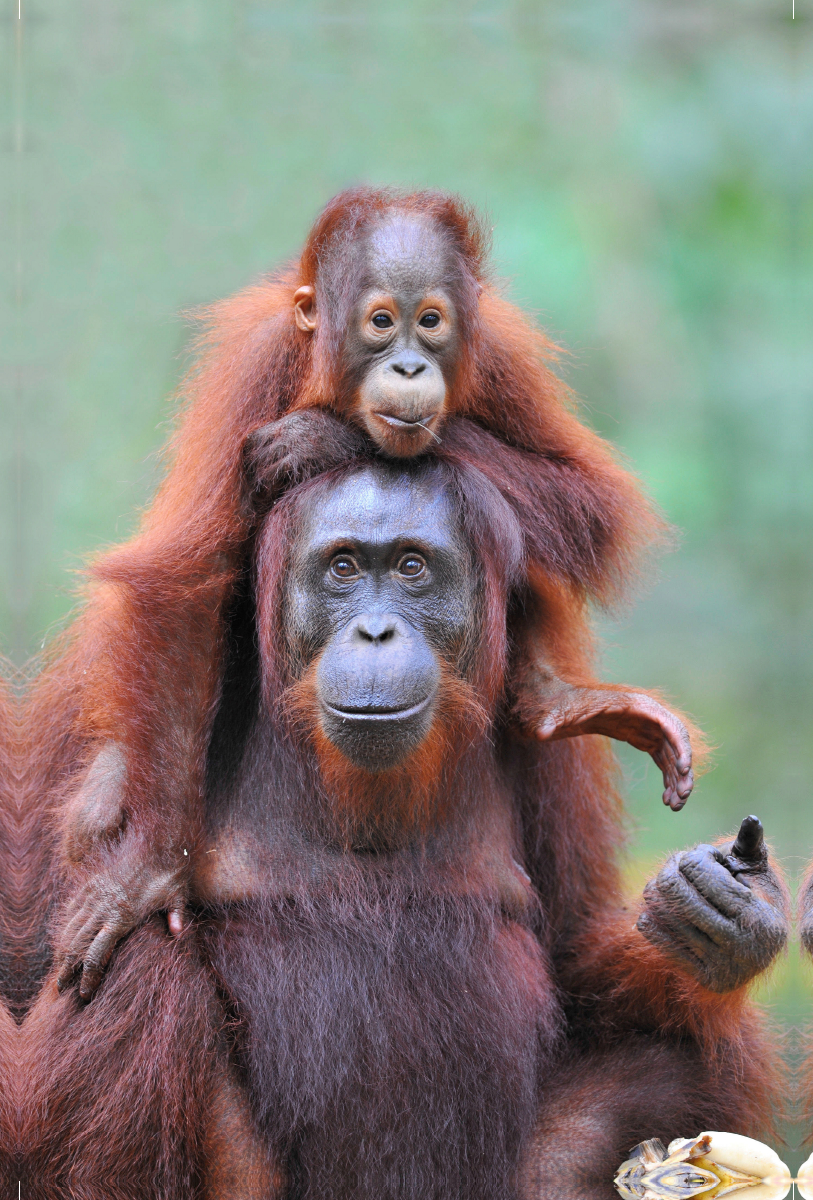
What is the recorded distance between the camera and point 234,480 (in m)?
2.10

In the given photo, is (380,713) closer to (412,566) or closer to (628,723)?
(412,566)

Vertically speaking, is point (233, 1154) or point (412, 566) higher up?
point (412, 566)

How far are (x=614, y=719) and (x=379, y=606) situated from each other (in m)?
0.40

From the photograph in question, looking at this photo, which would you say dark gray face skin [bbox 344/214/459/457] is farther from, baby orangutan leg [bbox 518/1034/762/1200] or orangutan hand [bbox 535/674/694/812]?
baby orangutan leg [bbox 518/1034/762/1200]

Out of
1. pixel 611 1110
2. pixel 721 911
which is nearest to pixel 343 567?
pixel 721 911

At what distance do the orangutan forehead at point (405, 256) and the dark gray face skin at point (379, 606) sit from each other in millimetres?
258

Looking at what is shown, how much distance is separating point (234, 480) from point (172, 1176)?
975mm

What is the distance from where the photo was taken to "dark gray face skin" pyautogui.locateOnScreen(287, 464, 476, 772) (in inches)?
76.7

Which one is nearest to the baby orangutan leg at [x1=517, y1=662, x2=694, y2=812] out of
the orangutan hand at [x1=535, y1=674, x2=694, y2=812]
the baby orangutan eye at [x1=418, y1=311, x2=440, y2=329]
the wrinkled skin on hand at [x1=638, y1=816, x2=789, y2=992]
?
the orangutan hand at [x1=535, y1=674, x2=694, y2=812]

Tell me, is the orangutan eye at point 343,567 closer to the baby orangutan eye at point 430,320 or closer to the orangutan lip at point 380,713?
the orangutan lip at point 380,713

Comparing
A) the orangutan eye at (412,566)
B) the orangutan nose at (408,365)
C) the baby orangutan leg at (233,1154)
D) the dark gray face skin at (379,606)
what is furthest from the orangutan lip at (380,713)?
the baby orangutan leg at (233,1154)

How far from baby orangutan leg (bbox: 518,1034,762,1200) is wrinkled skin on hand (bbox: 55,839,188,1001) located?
71 centimetres

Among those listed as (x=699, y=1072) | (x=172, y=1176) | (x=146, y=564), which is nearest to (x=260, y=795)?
(x=146, y=564)

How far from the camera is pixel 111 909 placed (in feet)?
6.82
